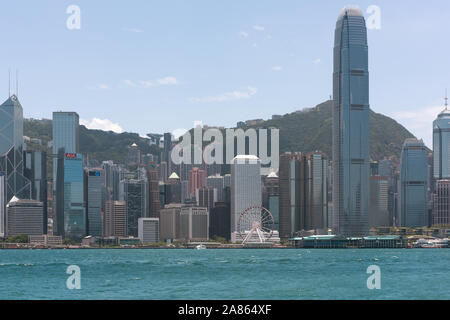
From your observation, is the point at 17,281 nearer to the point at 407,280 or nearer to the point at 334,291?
the point at 334,291

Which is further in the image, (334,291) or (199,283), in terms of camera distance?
(199,283)

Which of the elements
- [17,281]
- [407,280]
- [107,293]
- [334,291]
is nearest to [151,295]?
[107,293]

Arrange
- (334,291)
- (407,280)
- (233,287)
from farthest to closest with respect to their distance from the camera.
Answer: (407,280)
(233,287)
(334,291)
